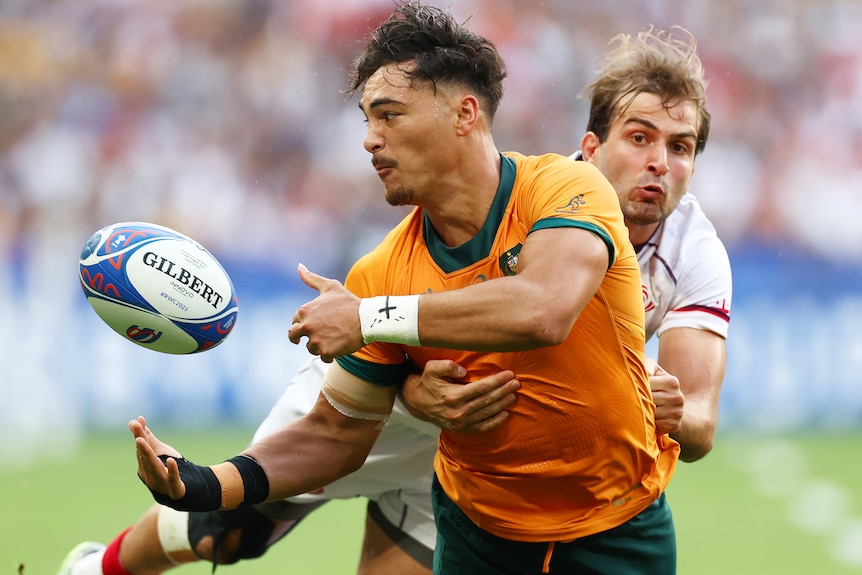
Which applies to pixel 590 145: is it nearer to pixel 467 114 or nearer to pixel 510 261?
pixel 467 114

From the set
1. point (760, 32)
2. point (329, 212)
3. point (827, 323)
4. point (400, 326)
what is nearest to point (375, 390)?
point (400, 326)

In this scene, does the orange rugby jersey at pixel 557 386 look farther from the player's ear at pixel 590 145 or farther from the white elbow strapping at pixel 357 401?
the player's ear at pixel 590 145

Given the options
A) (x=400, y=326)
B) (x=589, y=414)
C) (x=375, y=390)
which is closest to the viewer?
(x=400, y=326)

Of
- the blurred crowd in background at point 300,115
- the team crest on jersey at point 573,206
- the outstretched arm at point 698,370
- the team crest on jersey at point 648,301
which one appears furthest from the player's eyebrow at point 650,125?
the blurred crowd in background at point 300,115

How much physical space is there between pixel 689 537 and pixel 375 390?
3.65 m

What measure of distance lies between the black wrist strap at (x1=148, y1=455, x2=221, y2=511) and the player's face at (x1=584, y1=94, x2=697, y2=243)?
1.77 meters

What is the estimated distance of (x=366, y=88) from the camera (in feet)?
11.1

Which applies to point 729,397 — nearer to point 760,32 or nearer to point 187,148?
point 760,32

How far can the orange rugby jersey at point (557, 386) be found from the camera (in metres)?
3.22

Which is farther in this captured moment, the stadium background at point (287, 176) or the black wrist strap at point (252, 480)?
the stadium background at point (287, 176)

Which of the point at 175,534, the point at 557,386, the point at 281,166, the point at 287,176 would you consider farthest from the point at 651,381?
the point at 281,166

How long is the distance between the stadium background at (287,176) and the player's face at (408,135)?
5832mm

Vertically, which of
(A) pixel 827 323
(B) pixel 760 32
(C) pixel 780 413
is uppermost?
(B) pixel 760 32

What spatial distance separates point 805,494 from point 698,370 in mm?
4153
